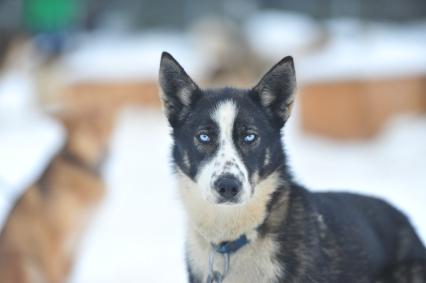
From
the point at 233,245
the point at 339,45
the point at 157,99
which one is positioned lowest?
the point at 157,99

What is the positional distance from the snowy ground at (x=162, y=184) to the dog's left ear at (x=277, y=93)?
1.47 ft

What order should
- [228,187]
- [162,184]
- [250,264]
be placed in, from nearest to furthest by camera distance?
[228,187] < [250,264] < [162,184]

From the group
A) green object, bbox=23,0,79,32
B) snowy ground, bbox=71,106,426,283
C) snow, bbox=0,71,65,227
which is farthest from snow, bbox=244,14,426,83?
green object, bbox=23,0,79,32

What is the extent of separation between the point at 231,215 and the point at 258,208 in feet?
0.40

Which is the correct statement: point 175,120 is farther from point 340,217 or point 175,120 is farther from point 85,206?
point 85,206

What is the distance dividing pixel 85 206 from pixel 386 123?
5.48 m

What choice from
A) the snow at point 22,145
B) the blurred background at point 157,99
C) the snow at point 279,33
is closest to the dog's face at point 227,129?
the blurred background at point 157,99

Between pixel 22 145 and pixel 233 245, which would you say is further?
pixel 22 145

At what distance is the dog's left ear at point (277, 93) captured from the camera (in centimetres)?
338

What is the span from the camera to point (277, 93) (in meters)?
3.42

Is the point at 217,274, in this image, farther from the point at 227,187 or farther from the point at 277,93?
the point at 277,93

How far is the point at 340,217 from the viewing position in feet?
11.3

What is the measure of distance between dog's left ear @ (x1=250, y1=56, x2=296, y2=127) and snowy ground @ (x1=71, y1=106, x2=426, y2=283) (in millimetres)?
448

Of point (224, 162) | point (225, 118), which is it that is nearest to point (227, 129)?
point (225, 118)
